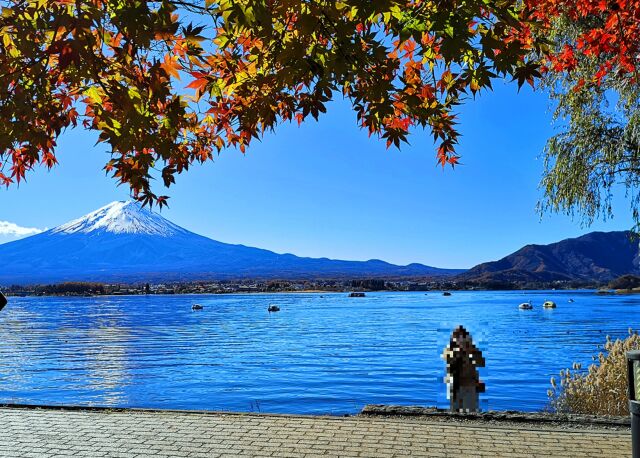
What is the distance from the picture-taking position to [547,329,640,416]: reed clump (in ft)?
39.5

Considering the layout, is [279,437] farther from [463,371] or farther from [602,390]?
[602,390]

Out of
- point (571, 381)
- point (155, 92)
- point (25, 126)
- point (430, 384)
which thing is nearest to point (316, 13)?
point (155, 92)

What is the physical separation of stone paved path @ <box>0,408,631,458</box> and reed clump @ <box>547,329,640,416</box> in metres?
3.69

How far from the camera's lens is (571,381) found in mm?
13055

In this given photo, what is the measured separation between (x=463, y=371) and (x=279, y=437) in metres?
3.38

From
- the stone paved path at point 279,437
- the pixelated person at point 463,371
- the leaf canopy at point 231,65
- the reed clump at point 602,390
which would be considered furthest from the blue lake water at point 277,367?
the leaf canopy at point 231,65

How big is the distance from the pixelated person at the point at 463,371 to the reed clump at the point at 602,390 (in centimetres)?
231

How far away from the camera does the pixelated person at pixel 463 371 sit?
1027 centimetres

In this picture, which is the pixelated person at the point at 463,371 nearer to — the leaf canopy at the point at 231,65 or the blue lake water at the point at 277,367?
the blue lake water at the point at 277,367

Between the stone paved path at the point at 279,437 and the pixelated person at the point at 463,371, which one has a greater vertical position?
the pixelated person at the point at 463,371

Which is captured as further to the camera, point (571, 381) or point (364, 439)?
point (571, 381)

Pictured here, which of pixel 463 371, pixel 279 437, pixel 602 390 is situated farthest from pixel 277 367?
pixel 279 437

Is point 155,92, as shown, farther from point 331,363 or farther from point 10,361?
point 10,361

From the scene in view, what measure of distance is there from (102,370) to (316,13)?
43.1 metres
